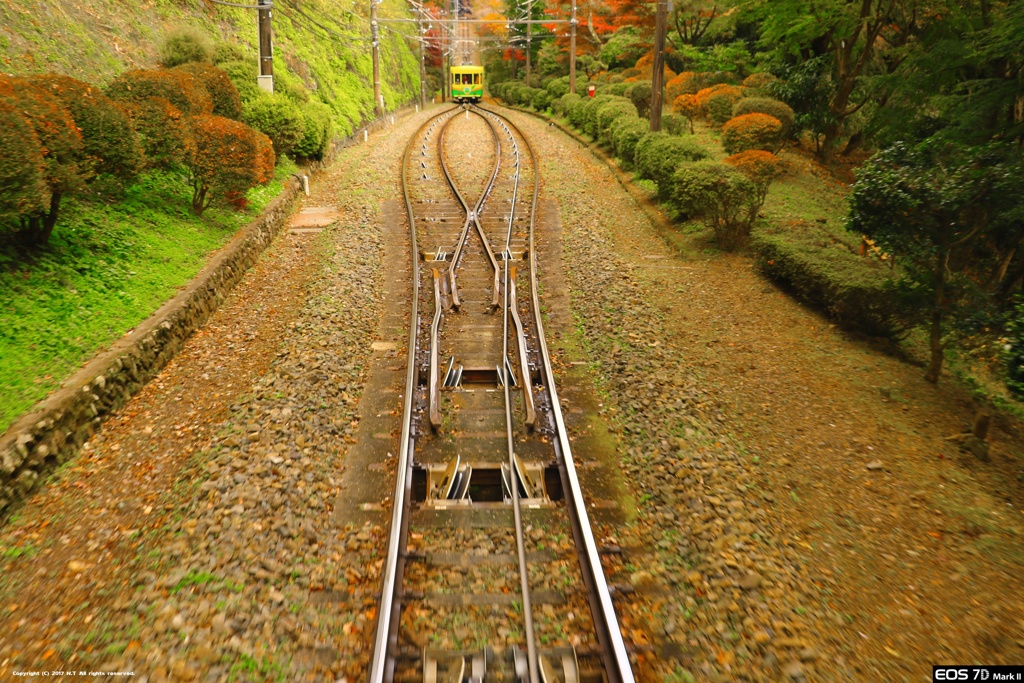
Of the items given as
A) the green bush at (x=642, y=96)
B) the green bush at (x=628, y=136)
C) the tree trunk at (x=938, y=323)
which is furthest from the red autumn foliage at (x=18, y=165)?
the green bush at (x=642, y=96)

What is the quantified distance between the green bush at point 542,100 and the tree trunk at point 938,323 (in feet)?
106

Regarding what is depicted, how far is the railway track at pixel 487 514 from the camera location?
4172 millimetres

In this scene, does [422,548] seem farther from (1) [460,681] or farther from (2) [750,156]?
(2) [750,156]

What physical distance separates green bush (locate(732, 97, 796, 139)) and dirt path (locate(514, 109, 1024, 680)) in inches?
424

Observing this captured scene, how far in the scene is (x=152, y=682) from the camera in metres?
3.86

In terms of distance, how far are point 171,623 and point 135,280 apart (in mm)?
5989

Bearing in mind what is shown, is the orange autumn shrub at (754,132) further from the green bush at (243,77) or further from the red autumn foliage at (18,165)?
the red autumn foliage at (18,165)

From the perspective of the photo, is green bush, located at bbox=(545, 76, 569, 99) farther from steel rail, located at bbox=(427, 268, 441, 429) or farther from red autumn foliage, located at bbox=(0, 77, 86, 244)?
red autumn foliage, located at bbox=(0, 77, 86, 244)

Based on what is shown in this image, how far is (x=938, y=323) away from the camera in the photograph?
7859mm

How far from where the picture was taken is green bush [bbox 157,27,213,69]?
17.0 metres

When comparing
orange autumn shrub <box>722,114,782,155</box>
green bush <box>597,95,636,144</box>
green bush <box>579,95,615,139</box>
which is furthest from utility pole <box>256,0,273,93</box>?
orange autumn shrub <box>722,114,782,155</box>

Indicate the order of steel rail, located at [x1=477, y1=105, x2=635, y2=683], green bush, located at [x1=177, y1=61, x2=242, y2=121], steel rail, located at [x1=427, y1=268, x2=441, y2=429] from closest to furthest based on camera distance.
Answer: steel rail, located at [x1=477, y1=105, x2=635, y2=683] → steel rail, located at [x1=427, y1=268, x2=441, y2=429] → green bush, located at [x1=177, y1=61, x2=242, y2=121]

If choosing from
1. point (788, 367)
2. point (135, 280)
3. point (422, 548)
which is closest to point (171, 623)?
point (422, 548)

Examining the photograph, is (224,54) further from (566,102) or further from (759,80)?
(759,80)
